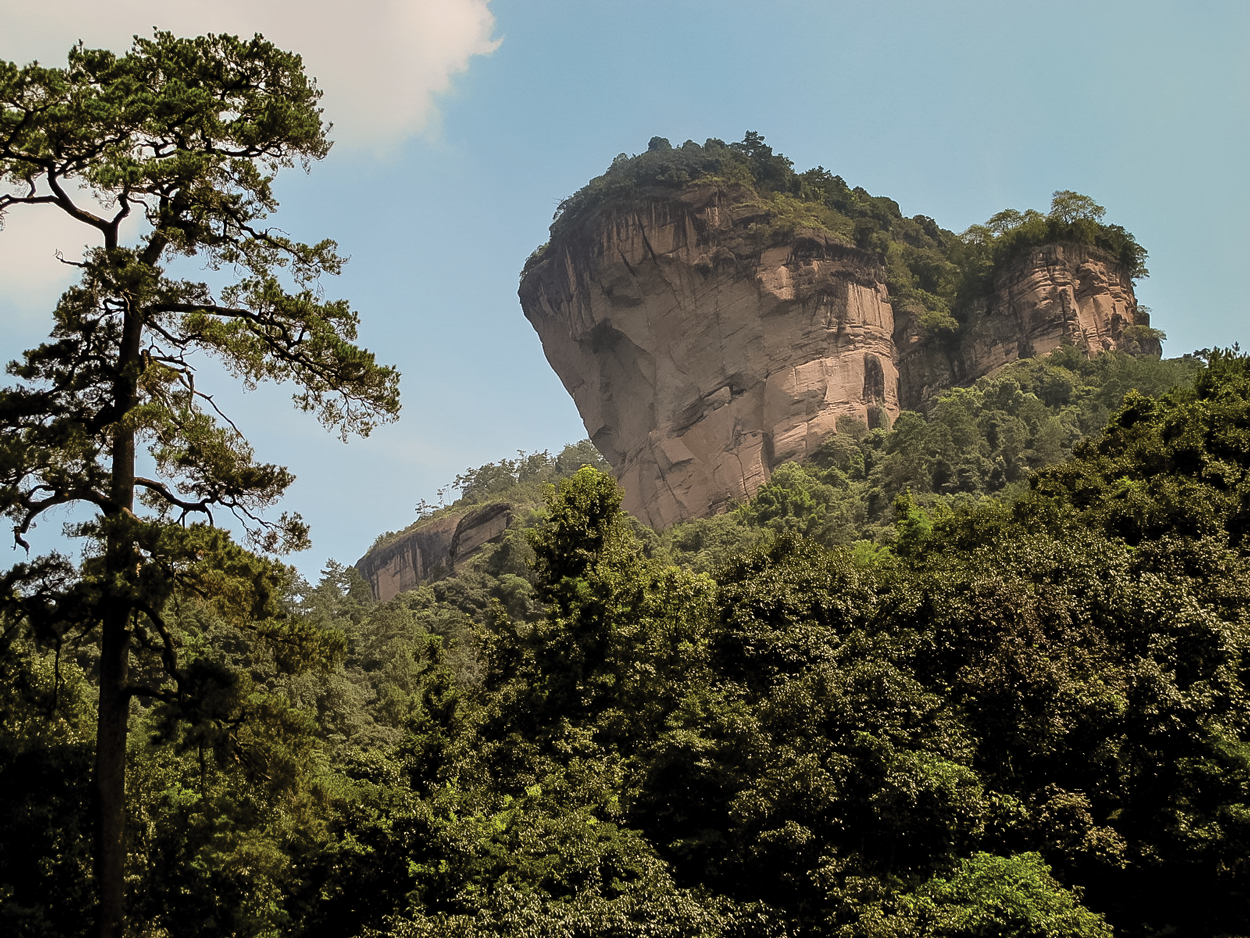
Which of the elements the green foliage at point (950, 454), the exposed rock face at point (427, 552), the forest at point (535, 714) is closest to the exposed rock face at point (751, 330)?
the green foliage at point (950, 454)

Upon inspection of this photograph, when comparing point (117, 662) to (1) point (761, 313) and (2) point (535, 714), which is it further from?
(1) point (761, 313)

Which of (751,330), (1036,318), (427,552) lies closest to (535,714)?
(751,330)

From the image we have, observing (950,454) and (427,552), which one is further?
(427,552)

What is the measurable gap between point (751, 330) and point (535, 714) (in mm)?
48247

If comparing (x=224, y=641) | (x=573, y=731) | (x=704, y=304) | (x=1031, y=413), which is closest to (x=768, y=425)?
(x=704, y=304)

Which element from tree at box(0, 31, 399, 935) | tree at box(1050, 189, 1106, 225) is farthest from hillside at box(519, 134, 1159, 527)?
tree at box(0, 31, 399, 935)

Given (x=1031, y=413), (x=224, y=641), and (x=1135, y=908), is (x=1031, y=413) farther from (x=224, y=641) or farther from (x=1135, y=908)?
(x=1135, y=908)

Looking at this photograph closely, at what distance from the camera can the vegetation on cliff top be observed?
63.3 metres

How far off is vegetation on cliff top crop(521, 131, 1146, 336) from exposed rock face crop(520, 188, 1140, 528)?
2.83 ft

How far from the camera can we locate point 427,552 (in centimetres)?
7250

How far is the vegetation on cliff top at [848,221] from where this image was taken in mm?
63312

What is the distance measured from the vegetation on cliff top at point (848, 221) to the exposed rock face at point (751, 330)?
86cm

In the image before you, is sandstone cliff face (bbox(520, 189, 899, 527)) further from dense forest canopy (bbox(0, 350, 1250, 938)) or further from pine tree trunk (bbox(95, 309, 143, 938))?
pine tree trunk (bbox(95, 309, 143, 938))

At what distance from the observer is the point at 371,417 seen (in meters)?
11.9
